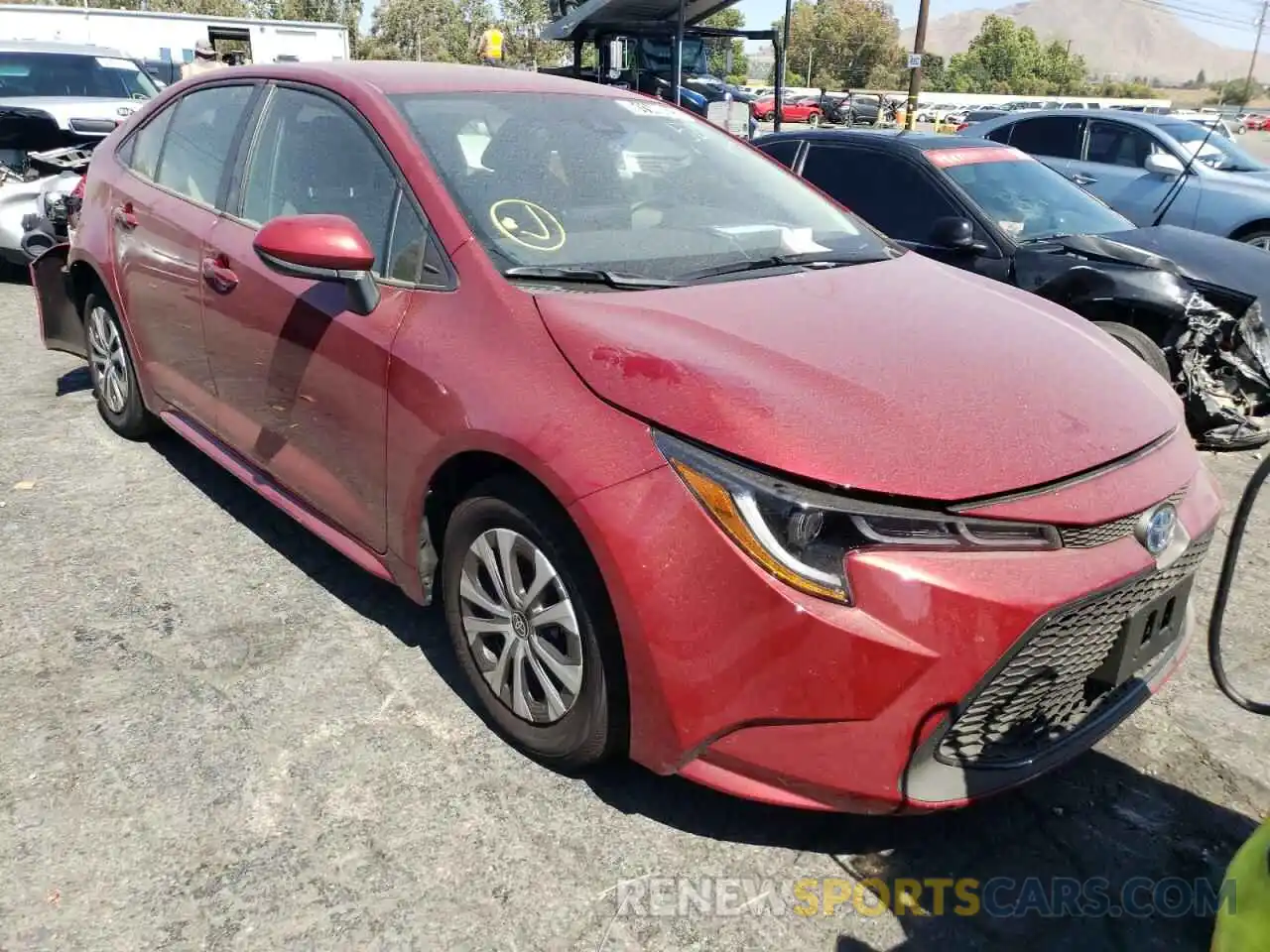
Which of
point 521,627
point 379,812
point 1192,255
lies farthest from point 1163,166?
point 379,812

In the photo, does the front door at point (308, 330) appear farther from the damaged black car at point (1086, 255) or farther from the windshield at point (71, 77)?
the windshield at point (71, 77)

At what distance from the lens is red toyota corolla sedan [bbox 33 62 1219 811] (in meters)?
1.95

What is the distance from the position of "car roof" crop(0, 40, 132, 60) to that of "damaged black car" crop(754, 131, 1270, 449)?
822 centimetres

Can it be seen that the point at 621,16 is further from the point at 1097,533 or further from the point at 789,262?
the point at 1097,533

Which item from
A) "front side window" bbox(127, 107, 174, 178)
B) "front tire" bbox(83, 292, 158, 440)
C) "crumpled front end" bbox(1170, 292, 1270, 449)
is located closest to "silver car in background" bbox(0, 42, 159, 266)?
"front tire" bbox(83, 292, 158, 440)

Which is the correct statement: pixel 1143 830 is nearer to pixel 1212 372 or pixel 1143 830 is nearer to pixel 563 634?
pixel 563 634

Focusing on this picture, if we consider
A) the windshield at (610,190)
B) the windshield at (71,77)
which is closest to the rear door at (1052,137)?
the windshield at (610,190)

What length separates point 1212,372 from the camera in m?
5.27

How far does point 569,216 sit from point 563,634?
3.83ft

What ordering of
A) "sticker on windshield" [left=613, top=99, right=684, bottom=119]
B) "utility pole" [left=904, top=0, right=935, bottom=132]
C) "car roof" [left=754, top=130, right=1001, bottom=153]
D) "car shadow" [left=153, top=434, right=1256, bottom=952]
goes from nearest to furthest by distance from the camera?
"car shadow" [left=153, top=434, right=1256, bottom=952] → "sticker on windshield" [left=613, top=99, right=684, bottom=119] → "car roof" [left=754, top=130, right=1001, bottom=153] → "utility pole" [left=904, top=0, right=935, bottom=132]

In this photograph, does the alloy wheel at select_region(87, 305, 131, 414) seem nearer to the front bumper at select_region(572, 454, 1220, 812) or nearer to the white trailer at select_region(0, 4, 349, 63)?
the front bumper at select_region(572, 454, 1220, 812)

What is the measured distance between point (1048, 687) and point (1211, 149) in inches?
346

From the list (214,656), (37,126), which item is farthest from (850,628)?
(37,126)

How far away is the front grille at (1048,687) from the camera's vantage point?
6.51 ft
